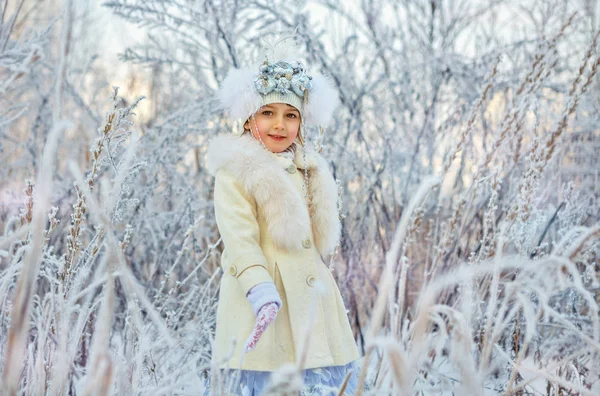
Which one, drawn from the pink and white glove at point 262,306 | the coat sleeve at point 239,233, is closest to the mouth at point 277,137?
the coat sleeve at point 239,233

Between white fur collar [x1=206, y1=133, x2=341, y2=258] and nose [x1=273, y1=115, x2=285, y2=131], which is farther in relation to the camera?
nose [x1=273, y1=115, x2=285, y2=131]

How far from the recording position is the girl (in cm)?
173

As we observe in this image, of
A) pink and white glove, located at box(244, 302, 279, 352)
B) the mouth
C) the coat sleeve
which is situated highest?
the mouth

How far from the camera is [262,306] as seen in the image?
162cm

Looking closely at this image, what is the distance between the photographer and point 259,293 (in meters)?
1.65

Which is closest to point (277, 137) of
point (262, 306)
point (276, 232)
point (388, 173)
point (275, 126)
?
point (275, 126)

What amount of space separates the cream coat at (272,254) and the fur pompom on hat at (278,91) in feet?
0.46

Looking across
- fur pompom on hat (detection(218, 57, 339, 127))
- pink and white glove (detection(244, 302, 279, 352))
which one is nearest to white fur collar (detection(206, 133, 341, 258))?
fur pompom on hat (detection(218, 57, 339, 127))

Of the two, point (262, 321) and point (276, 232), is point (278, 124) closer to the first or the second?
point (276, 232)

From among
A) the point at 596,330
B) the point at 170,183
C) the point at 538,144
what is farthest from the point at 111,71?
the point at 596,330

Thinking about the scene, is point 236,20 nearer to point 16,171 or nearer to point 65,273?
point 65,273

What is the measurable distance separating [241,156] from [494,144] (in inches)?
33.1

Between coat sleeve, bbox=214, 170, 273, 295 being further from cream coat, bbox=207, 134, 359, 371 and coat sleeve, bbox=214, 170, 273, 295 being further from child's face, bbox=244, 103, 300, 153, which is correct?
child's face, bbox=244, 103, 300, 153

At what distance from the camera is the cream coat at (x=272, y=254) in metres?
1.74
